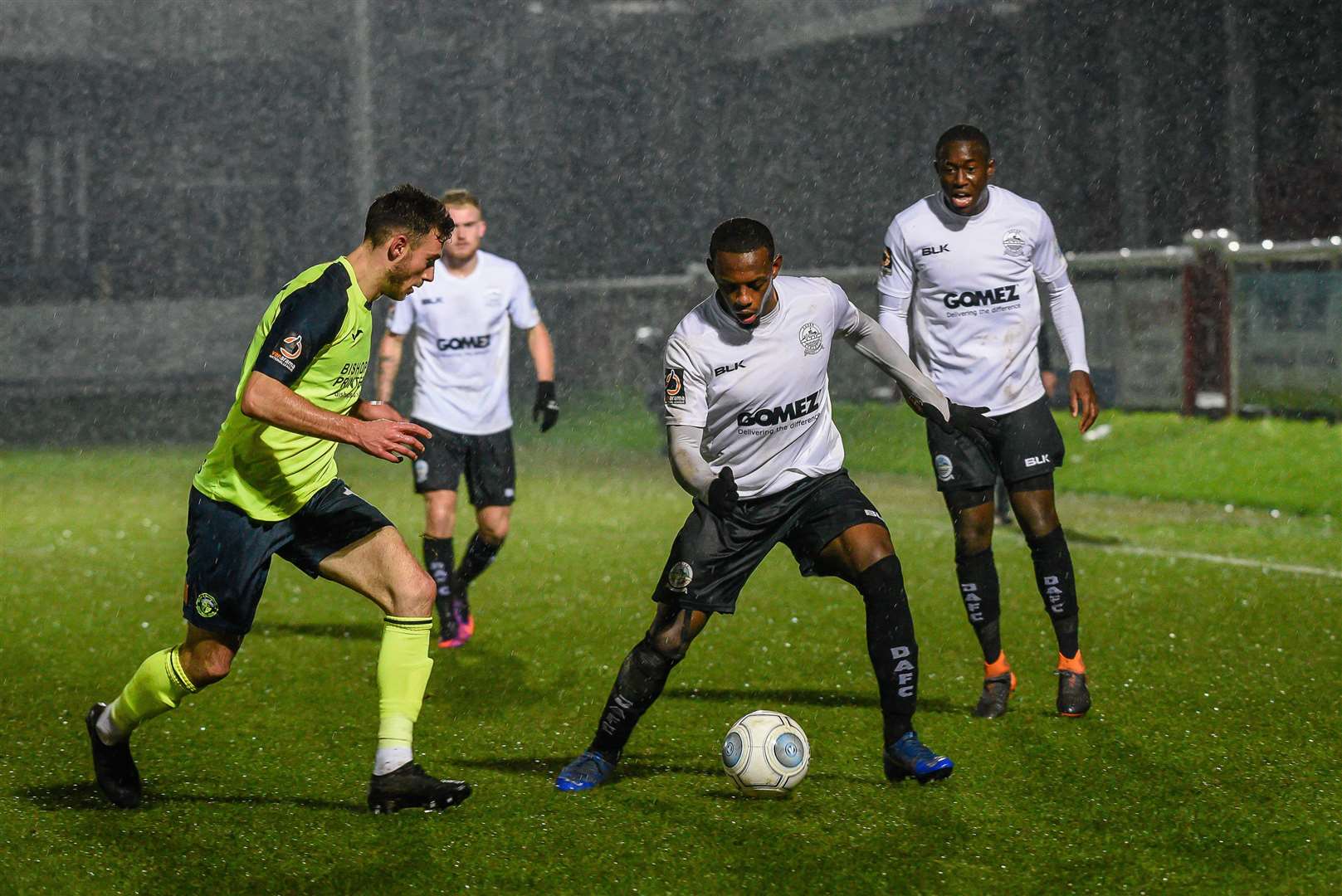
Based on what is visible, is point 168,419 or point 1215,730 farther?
point 168,419

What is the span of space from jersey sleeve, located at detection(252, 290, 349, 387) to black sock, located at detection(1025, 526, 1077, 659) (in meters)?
2.98

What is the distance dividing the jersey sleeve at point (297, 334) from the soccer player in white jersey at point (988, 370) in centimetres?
240

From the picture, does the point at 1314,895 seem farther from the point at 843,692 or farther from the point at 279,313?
the point at 279,313

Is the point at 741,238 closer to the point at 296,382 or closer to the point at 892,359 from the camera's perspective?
the point at 892,359

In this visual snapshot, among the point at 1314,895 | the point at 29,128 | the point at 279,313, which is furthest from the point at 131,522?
the point at 29,128

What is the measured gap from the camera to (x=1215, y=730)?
621cm

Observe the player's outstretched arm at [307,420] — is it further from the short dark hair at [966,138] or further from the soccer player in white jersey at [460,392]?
the soccer player in white jersey at [460,392]

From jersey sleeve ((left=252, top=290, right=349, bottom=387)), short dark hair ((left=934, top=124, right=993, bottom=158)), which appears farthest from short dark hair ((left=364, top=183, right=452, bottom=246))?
short dark hair ((left=934, top=124, right=993, bottom=158))

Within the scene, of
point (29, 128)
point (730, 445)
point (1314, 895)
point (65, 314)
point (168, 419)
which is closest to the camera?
point (1314, 895)

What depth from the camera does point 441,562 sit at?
8.27 metres

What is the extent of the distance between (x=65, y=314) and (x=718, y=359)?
73.3 ft

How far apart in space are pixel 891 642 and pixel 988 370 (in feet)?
5.16

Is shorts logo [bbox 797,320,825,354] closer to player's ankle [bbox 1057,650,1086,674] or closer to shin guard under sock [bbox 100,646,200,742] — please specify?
player's ankle [bbox 1057,650,1086,674]

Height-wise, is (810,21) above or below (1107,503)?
above
